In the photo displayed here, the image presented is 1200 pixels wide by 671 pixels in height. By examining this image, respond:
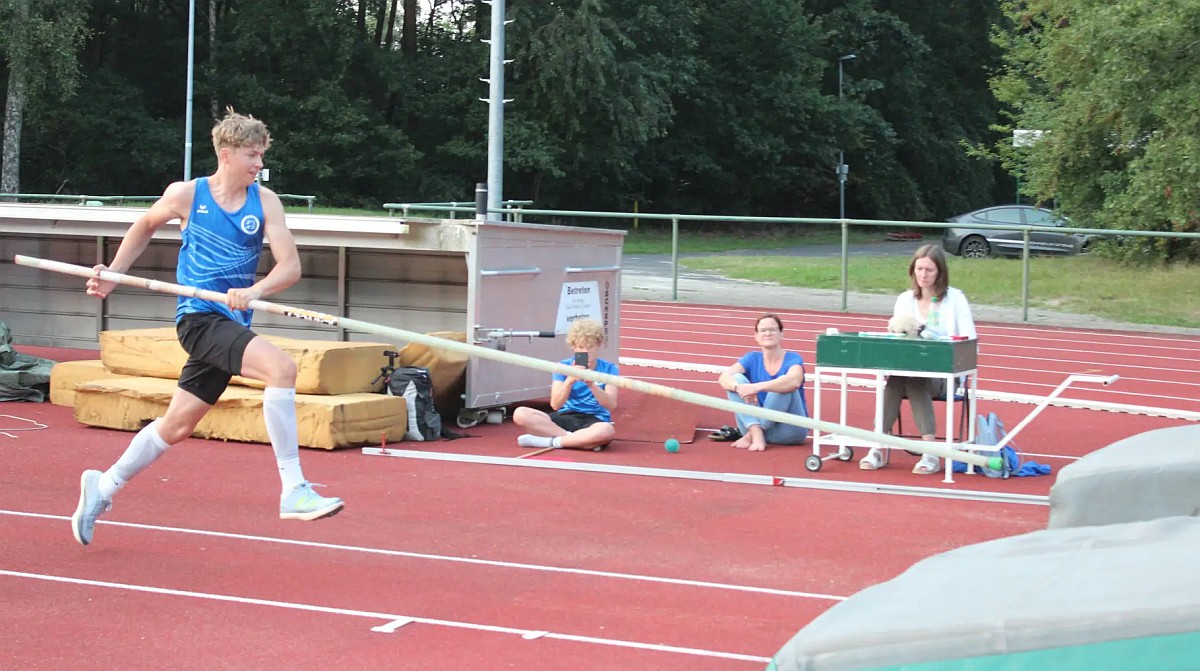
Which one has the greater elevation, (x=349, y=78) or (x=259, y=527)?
(x=349, y=78)

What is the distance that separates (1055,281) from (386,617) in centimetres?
1876

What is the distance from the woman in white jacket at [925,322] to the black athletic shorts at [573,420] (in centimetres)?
194

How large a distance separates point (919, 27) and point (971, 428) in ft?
172

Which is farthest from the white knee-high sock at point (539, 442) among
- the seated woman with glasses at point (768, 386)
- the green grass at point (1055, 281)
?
the green grass at point (1055, 281)

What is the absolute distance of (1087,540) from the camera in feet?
12.2

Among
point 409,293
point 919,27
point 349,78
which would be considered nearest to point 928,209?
point 919,27

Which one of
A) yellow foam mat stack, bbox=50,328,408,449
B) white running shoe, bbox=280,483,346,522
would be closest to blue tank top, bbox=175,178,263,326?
white running shoe, bbox=280,483,346,522

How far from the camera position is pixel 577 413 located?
1010 cm

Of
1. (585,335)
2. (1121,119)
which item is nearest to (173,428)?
(585,335)

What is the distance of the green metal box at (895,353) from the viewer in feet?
28.6

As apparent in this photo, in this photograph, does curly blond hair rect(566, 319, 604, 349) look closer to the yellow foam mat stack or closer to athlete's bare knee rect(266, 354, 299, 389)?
the yellow foam mat stack

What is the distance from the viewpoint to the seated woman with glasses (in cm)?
990

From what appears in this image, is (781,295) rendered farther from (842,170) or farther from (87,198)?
(842,170)

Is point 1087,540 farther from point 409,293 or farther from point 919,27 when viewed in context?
point 919,27
